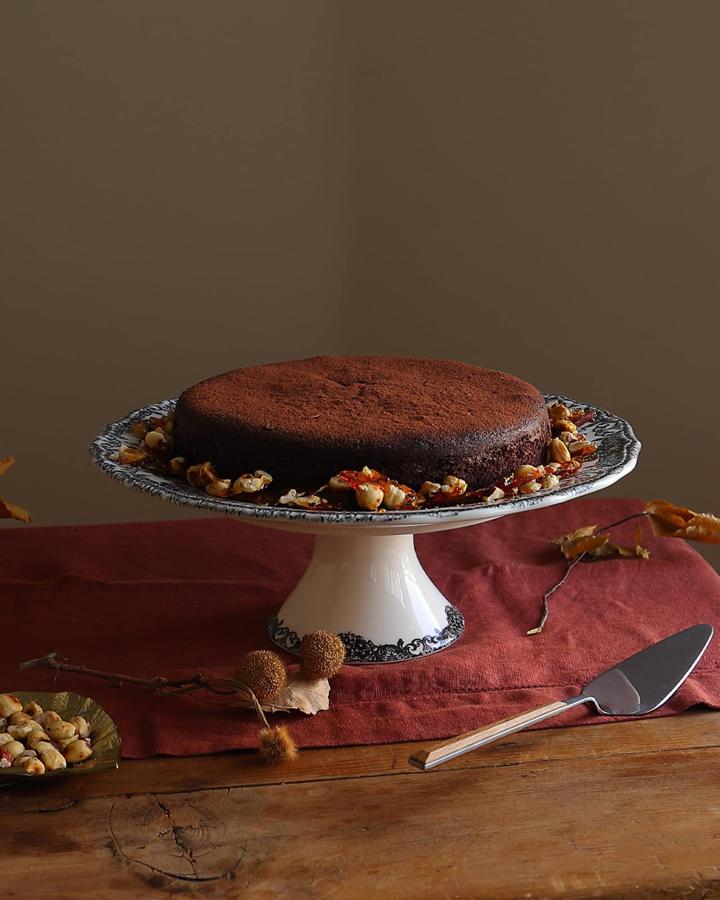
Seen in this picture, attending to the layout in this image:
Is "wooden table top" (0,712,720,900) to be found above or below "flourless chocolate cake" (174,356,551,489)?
below

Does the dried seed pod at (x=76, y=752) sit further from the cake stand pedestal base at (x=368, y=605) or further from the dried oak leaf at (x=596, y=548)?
the dried oak leaf at (x=596, y=548)

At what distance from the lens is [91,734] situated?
2.75 feet

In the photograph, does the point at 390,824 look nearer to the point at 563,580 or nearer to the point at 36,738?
the point at 36,738

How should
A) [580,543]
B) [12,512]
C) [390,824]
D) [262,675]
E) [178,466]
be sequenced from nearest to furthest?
[390,824], [262,675], [178,466], [12,512], [580,543]

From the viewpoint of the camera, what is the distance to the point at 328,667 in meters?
0.91

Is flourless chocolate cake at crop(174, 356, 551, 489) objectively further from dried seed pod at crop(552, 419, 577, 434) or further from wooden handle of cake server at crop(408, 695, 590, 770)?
wooden handle of cake server at crop(408, 695, 590, 770)

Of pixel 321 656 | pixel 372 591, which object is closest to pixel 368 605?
pixel 372 591

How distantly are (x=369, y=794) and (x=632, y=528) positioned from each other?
57 cm

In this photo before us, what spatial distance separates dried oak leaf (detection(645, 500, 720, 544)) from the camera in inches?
41.8

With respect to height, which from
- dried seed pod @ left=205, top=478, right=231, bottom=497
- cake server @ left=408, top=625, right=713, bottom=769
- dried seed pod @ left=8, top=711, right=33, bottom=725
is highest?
dried seed pod @ left=205, top=478, right=231, bottom=497

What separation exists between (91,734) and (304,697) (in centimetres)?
16

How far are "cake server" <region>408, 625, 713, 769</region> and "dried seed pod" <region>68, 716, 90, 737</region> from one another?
23cm

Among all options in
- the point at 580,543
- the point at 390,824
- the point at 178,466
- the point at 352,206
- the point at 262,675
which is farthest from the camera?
the point at 352,206

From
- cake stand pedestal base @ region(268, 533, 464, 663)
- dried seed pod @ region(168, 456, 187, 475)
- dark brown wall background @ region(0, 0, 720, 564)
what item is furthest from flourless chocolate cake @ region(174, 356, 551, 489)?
dark brown wall background @ region(0, 0, 720, 564)
